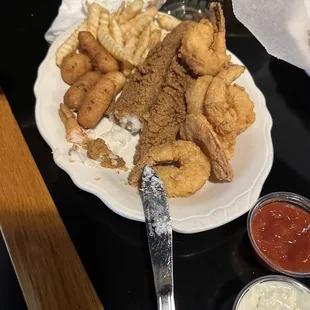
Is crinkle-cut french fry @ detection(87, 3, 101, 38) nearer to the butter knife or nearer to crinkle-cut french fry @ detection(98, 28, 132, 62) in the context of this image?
crinkle-cut french fry @ detection(98, 28, 132, 62)

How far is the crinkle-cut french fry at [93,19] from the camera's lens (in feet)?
5.64

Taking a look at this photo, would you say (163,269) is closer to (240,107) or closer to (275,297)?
(275,297)

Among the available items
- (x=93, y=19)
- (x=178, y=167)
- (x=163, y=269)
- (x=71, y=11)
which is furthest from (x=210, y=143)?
(x=71, y=11)

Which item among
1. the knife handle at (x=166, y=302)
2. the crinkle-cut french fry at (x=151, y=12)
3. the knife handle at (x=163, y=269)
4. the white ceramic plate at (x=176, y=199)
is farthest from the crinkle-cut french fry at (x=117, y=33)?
the knife handle at (x=166, y=302)

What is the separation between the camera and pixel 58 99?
5.15ft

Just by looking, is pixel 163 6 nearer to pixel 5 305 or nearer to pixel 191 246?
pixel 191 246

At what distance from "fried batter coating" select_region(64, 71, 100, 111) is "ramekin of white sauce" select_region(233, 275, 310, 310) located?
87 cm

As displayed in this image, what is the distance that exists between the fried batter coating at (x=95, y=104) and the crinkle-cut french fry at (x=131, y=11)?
36cm

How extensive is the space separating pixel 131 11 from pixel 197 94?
0.51 meters

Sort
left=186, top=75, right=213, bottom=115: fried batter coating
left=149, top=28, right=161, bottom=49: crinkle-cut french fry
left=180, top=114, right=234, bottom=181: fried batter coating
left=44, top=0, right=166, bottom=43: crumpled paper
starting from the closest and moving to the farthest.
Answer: left=180, top=114, right=234, bottom=181: fried batter coating < left=186, top=75, right=213, bottom=115: fried batter coating < left=149, top=28, right=161, bottom=49: crinkle-cut french fry < left=44, top=0, right=166, bottom=43: crumpled paper

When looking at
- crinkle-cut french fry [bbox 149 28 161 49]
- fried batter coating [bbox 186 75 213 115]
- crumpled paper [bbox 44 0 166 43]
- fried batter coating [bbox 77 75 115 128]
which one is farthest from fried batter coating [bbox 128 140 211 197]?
crumpled paper [bbox 44 0 166 43]

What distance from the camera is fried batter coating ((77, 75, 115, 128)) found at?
1520mm

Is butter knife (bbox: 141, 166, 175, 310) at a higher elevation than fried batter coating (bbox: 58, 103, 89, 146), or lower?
lower

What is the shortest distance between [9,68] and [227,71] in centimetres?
89
